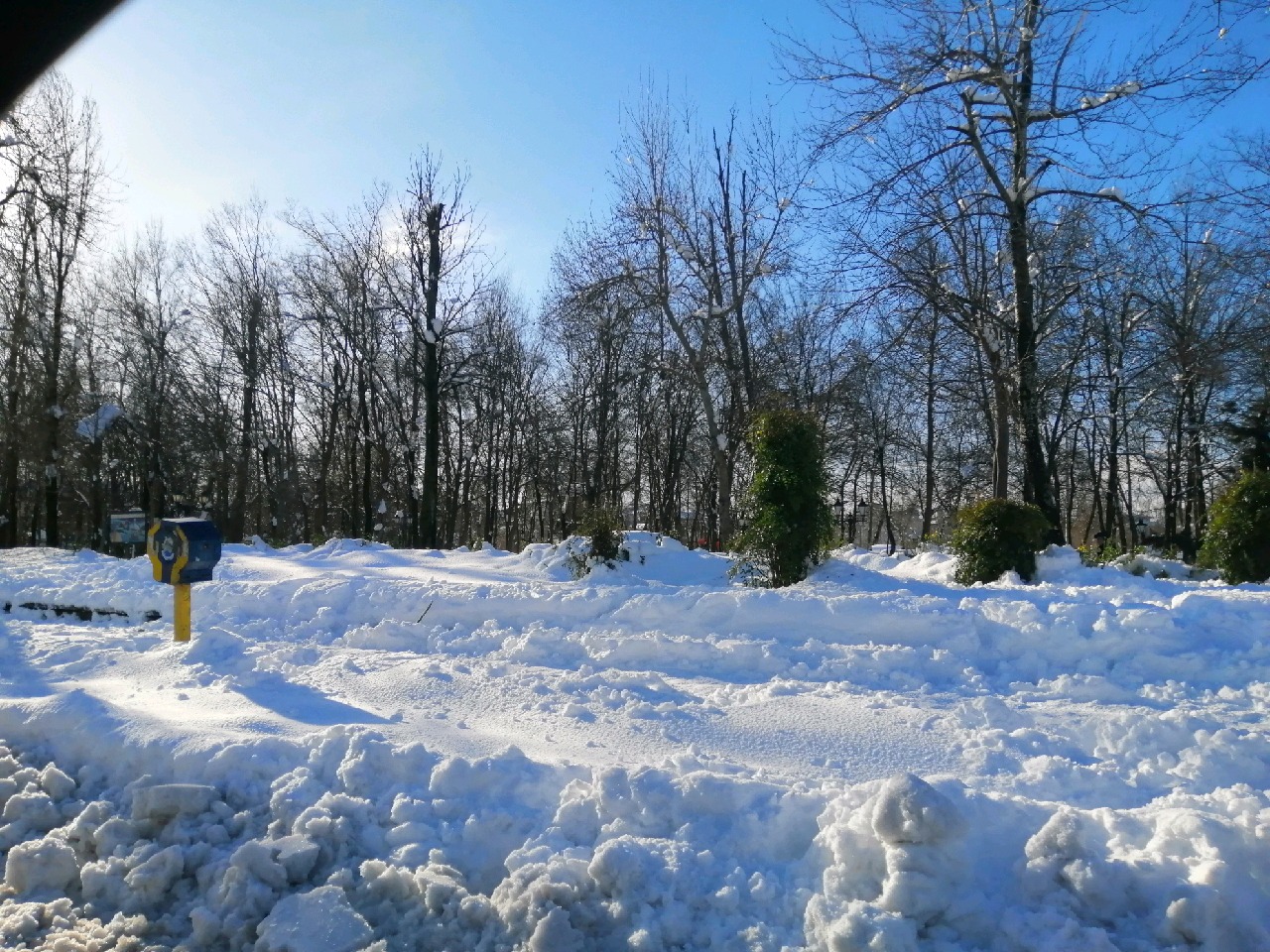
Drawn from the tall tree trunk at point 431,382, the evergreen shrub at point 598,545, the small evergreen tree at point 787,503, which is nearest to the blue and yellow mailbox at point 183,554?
the evergreen shrub at point 598,545

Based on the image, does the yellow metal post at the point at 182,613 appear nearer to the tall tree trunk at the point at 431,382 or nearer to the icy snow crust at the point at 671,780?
the icy snow crust at the point at 671,780

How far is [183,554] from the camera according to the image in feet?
24.3

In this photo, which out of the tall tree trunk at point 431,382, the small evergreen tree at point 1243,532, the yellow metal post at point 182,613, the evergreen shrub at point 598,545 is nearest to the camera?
the yellow metal post at point 182,613

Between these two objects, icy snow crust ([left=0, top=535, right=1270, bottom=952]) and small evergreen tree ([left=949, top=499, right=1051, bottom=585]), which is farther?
small evergreen tree ([left=949, top=499, right=1051, bottom=585])

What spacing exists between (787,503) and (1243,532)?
522 cm

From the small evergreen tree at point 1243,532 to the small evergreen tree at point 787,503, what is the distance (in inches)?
181

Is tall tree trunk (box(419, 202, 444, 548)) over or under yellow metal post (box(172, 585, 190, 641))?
over

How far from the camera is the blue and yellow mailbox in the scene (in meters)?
7.45

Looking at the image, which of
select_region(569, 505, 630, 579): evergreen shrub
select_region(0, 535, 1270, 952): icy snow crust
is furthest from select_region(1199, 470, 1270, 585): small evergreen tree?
select_region(569, 505, 630, 579): evergreen shrub

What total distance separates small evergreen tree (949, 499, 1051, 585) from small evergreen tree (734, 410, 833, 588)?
1632 mm

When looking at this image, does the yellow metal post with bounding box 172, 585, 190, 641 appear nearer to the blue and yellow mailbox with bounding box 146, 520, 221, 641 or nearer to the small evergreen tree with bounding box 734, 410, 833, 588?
the blue and yellow mailbox with bounding box 146, 520, 221, 641

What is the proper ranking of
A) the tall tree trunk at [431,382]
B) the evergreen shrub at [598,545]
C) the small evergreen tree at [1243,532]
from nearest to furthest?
the small evergreen tree at [1243,532] → the evergreen shrub at [598,545] → the tall tree trunk at [431,382]

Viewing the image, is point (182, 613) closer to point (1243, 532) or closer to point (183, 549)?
point (183, 549)

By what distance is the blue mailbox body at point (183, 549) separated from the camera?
293 inches
